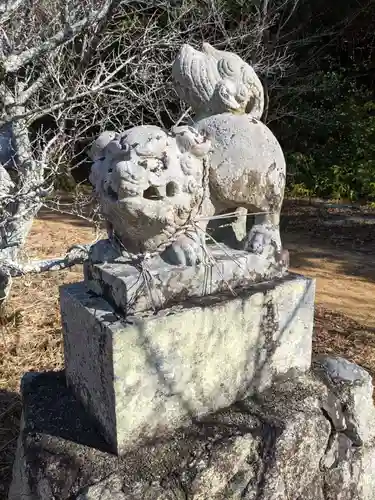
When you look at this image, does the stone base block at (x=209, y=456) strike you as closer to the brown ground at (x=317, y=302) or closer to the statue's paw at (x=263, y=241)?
the statue's paw at (x=263, y=241)

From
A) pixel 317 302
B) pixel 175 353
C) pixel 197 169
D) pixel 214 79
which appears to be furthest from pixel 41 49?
pixel 317 302

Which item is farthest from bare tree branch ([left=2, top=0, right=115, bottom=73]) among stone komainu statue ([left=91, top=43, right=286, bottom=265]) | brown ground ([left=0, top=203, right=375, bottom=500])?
brown ground ([left=0, top=203, right=375, bottom=500])

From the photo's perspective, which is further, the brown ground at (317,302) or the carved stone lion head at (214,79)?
the brown ground at (317,302)

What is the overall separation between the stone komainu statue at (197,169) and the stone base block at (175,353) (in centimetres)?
19

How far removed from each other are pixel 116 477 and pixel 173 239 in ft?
2.40

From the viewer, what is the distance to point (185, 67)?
180 centimetres

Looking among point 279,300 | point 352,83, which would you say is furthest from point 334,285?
point 352,83

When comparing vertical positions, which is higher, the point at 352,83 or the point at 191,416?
the point at 352,83

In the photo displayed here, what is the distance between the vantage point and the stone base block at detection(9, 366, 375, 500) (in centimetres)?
155

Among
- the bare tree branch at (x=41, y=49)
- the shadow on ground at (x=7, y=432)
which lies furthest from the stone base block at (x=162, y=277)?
the bare tree branch at (x=41, y=49)

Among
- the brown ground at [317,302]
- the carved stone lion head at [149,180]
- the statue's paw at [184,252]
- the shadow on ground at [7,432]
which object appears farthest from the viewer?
the brown ground at [317,302]

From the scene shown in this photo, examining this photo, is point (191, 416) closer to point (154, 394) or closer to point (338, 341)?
point (154, 394)

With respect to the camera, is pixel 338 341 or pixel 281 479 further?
pixel 338 341

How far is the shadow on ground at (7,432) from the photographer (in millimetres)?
2506
